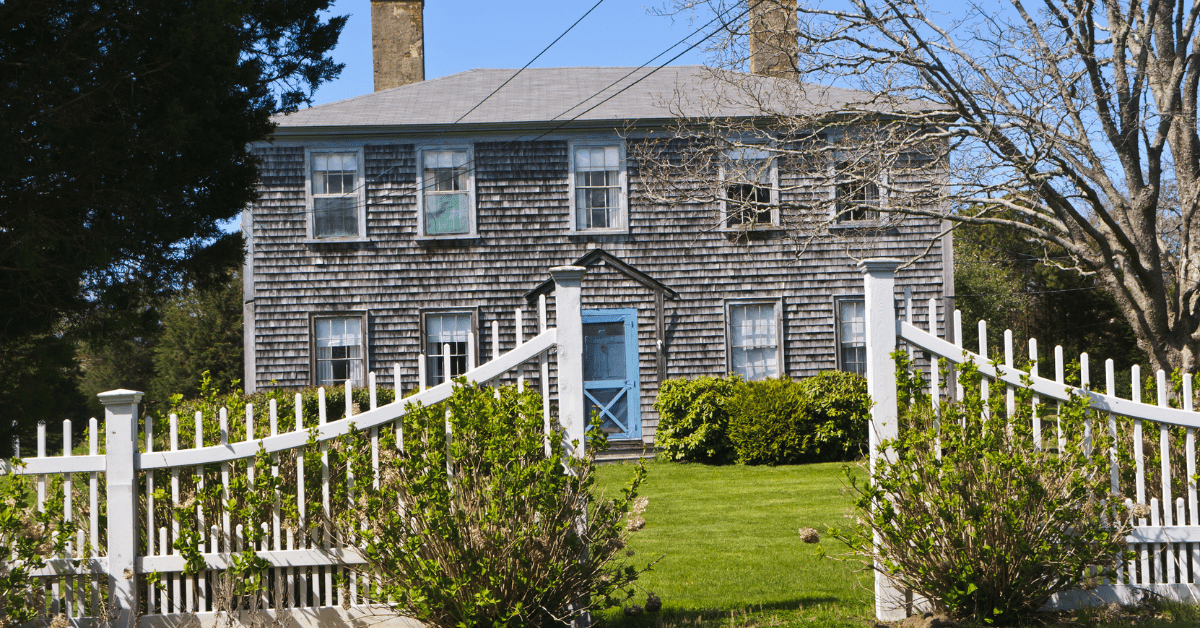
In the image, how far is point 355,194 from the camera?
49.1ft

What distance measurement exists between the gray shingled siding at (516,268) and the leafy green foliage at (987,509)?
33.9 ft

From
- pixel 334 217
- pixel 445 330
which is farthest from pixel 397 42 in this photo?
pixel 445 330

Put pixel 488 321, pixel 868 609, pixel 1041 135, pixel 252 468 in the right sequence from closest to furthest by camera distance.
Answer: pixel 252 468
pixel 868 609
pixel 1041 135
pixel 488 321

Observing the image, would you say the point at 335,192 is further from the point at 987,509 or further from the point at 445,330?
the point at 987,509

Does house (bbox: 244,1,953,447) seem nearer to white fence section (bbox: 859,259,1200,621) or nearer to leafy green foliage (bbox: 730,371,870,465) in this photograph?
leafy green foliage (bbox: 730,371,870,465)

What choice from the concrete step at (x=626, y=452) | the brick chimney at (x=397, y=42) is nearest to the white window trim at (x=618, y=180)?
the concrete step at (x=626, y=452)

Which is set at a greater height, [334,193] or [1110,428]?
[334,193]

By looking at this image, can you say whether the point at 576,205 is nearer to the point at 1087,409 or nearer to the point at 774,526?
the point at 774,526

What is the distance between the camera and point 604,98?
51.8 ft

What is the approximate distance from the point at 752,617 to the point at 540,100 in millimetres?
12336

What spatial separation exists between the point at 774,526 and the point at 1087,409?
12.3 feet

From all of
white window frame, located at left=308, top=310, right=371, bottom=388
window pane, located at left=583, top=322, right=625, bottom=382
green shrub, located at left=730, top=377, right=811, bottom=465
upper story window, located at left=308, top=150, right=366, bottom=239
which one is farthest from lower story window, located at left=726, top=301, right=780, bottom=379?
upper story window, located at left=308, top=150, right=366, bottom=239

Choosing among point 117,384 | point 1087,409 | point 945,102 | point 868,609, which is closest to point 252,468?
point 868,609

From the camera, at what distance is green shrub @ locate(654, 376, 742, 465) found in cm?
1288
